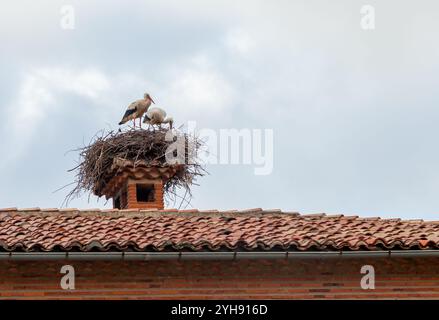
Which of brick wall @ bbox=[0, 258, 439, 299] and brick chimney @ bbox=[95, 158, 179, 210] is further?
brick chimney @ bbox=[95, 158, 179, 210]

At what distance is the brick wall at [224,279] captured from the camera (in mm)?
16094

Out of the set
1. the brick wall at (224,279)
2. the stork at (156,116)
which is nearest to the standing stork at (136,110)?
the stork at (156,116)

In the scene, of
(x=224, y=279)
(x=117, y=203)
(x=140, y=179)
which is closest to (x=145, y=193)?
(x=140, y=179)

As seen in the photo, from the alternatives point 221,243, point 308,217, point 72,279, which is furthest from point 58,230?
point 308,217

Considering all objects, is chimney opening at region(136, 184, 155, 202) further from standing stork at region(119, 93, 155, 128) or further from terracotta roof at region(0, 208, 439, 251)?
terracotta roof at region(0, 208, 439, 251)

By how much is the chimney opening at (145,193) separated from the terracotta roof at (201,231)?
285 centimetres

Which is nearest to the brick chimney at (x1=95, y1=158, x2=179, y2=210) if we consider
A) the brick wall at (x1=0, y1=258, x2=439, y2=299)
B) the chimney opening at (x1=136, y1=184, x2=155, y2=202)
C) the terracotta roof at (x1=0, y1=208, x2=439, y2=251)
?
the chimney opening at (x1=136, y1=184, x2=155, y2=202)

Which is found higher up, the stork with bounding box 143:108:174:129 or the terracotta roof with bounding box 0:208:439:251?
the stork with bounding box 143:108:174:129

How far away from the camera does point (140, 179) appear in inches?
828

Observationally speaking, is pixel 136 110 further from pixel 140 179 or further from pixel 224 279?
pixel 224 279

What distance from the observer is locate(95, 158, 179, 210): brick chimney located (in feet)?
68.2

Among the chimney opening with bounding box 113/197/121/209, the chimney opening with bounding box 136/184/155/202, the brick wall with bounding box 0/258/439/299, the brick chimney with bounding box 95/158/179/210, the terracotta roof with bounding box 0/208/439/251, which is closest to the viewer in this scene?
the terracotta roof with bounding box 0/208/439/251

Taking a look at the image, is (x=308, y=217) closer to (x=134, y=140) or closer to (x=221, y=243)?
(x=221, y=243)
